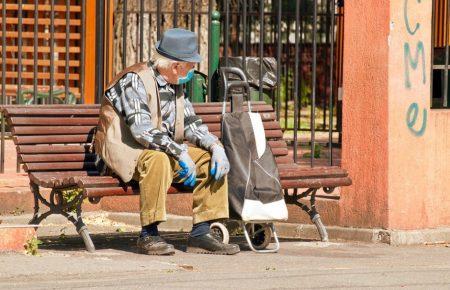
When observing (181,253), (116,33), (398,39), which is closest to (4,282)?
(181,253)

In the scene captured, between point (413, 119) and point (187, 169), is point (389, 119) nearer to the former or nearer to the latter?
point (413, 119)

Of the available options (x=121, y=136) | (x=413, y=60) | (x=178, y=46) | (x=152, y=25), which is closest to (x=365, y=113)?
(x=413, y=60)

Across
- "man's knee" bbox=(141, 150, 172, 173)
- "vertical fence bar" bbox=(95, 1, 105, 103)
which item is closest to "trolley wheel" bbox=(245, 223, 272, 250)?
"man's knee" bbox=(141, 150, 172, 173)

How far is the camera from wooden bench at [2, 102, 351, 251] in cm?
837

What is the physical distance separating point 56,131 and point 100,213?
6.71 ft

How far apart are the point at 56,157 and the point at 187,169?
92 centimetres

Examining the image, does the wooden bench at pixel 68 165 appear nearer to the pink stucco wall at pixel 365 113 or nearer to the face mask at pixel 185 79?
the pink stucco wall at pixel 365 113

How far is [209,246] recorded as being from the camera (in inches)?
336

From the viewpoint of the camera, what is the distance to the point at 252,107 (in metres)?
9.66

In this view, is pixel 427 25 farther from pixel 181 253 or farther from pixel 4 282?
pixel 4 282

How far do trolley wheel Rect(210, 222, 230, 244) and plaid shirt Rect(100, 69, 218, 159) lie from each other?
0.50 m

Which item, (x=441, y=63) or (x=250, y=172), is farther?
(x=441, y=63)

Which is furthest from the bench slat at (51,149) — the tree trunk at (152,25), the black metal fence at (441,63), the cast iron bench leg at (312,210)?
the tree trunk at (152,25)

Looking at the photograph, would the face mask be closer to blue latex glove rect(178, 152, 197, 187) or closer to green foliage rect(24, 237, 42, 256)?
blue latex glove rect(178, 152, 197, 187)
